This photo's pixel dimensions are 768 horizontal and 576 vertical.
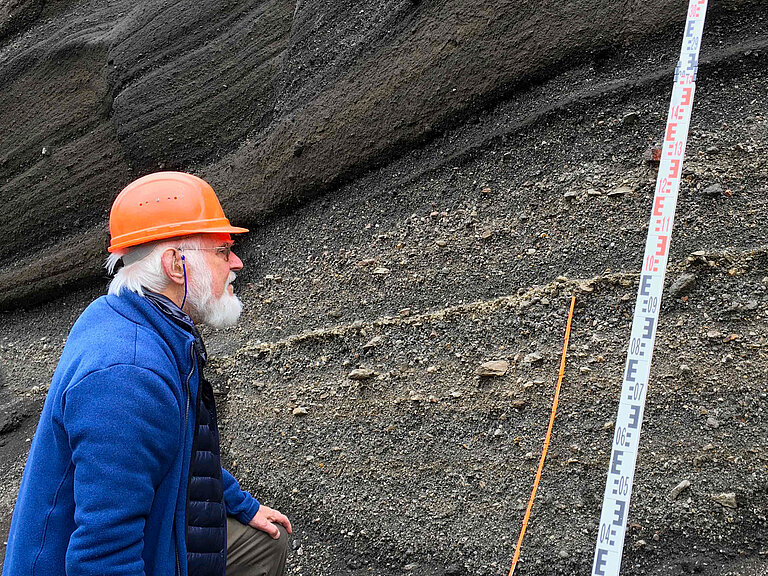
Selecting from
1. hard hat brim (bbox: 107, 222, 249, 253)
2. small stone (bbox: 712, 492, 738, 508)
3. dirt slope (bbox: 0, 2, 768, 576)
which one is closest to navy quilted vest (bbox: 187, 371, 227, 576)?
hard hat brim (bbox: 107, 222, 249, 253)

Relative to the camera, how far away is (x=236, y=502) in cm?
270

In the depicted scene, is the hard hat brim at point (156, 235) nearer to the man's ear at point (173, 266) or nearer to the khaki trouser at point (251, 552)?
the man's ear at point (173, 266)

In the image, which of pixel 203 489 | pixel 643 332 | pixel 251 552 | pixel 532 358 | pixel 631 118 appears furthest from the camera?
pixel 631 118

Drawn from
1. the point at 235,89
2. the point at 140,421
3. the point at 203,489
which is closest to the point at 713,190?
the point at 203,489

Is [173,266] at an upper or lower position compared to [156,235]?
lower

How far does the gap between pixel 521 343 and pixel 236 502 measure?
5.45 feet

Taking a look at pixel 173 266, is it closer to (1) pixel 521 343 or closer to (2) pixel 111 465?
(2) pixel 111 465

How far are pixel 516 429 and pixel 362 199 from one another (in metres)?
1.81

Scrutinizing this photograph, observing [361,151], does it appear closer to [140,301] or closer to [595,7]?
[595,7]

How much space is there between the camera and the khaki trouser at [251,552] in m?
2.62

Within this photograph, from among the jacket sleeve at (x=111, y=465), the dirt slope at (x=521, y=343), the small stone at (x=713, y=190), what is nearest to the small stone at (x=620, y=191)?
the dirt slope at (x=521, y=343)

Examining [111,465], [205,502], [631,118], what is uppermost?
[111,465]

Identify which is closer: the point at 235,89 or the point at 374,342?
the point at 374,342

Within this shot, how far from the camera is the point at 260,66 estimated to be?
189 inches
